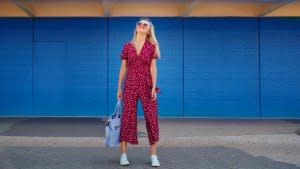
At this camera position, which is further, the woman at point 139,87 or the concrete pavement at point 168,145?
the concrete pavement at point 168,145

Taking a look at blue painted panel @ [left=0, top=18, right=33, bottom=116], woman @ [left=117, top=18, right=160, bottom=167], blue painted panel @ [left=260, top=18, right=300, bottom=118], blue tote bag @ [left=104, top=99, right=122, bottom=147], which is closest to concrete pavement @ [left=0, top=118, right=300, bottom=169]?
blue tote bag @ [left=104, top=99, right=122, bottom=147]

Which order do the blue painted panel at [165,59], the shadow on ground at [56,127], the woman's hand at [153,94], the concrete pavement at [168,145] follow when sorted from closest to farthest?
the woman's hand at [153,94] < the concrete pavement at [168,145] < the shadow on ground at [56,127] < the blue painted panel at [165,59]

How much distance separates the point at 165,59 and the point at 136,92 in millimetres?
7223

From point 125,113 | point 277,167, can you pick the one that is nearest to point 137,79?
point 125,113

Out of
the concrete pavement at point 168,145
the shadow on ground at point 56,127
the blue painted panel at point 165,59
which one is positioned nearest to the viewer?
the concrete pavement at point 168,145

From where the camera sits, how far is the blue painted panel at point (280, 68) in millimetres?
13125

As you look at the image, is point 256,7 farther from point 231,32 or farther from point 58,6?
point 58,6

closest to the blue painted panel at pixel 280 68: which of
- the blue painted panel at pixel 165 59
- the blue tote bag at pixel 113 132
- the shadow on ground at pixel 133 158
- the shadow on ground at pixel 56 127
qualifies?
the blue painted panel at pixel 165 59

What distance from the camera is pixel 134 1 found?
41.4ft

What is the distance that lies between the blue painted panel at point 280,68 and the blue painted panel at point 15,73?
7279mm

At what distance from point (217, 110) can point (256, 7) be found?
3423 millimetres

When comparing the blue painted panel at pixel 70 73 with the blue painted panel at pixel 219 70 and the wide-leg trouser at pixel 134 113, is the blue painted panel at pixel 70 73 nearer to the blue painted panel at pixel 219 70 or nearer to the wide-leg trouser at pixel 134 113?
the blue painted panel at pixel 219 70

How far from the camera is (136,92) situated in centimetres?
594

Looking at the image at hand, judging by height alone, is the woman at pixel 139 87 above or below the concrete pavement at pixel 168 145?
above
